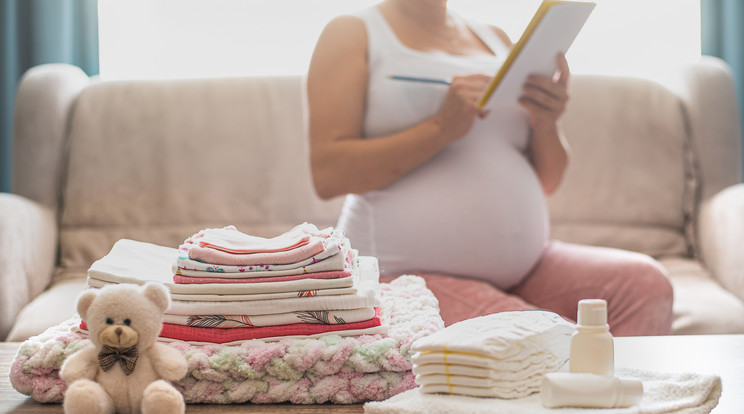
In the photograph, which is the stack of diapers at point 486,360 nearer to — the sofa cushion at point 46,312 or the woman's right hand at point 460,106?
the woman's right hand at point 460,106

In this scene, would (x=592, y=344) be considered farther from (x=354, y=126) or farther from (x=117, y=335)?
(x=354, y=126)

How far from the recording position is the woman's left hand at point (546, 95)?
4.07ft

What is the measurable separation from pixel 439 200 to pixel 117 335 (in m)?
0.74

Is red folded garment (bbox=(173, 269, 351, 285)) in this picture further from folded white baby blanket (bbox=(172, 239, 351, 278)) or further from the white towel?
the white towel

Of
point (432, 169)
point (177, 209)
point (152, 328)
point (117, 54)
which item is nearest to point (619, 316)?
point (432, 169)

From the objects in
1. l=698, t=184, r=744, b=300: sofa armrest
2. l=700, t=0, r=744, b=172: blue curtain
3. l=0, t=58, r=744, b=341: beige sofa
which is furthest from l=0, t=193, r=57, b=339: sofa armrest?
l=700, t=0, r=744, b=172: blue curtain

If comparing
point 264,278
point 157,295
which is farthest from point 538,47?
point 157,295

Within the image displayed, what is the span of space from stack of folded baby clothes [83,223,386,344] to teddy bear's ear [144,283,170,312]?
3.9 inches

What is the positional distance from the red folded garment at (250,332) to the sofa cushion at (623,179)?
1368mm

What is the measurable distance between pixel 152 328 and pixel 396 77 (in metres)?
0.75

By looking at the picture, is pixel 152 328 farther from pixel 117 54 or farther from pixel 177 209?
pixel 117 54

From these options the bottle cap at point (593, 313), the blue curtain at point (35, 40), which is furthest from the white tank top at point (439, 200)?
the blue curtain at point (35, 40)

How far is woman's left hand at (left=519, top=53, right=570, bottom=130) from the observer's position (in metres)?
1.24

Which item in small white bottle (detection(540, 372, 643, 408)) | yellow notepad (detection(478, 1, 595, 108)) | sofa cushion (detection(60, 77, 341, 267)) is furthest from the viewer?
→ sofa cushion (detection(60, 77, 341, 267))
